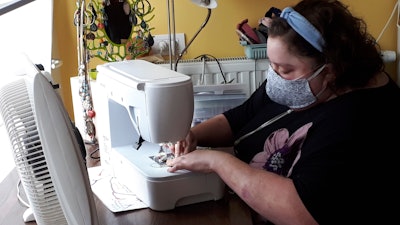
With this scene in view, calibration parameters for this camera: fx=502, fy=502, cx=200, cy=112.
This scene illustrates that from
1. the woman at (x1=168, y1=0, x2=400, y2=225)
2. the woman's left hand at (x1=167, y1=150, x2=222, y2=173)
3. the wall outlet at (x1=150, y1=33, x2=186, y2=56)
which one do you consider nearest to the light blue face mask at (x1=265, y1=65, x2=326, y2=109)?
the woman at (x1=168, y1=0, x2=400, y2=225)

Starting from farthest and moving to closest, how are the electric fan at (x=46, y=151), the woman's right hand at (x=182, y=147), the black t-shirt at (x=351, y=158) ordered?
the woman's right hand at (x=182, y=147), the black t-shirt at (x=351, y=158), the electric fan at (x=46, y=151)

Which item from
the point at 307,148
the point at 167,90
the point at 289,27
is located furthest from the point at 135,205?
the point at 289,27

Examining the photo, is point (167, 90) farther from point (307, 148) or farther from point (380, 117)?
point (380, 117)

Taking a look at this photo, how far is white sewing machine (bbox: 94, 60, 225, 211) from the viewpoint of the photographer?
1237mm

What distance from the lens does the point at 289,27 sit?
1293 millimetres

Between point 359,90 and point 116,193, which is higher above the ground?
point 359,90

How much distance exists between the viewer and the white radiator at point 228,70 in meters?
2.52

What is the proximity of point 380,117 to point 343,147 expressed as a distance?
4.8 inches

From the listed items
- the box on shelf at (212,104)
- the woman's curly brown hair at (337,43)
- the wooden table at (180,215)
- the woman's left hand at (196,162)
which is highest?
the woman's curly brown hair at (337,43)

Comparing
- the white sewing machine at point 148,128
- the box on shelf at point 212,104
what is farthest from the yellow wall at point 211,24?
the white sewing machine at point 148,128

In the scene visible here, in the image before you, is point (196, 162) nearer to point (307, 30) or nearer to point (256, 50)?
point (307, 30)

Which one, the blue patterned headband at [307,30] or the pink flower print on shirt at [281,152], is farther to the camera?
the pink flower print on shirt at [281,152]

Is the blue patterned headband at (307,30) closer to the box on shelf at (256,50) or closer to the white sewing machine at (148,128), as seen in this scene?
the white sewing machine at (148,128)

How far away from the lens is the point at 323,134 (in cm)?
125
